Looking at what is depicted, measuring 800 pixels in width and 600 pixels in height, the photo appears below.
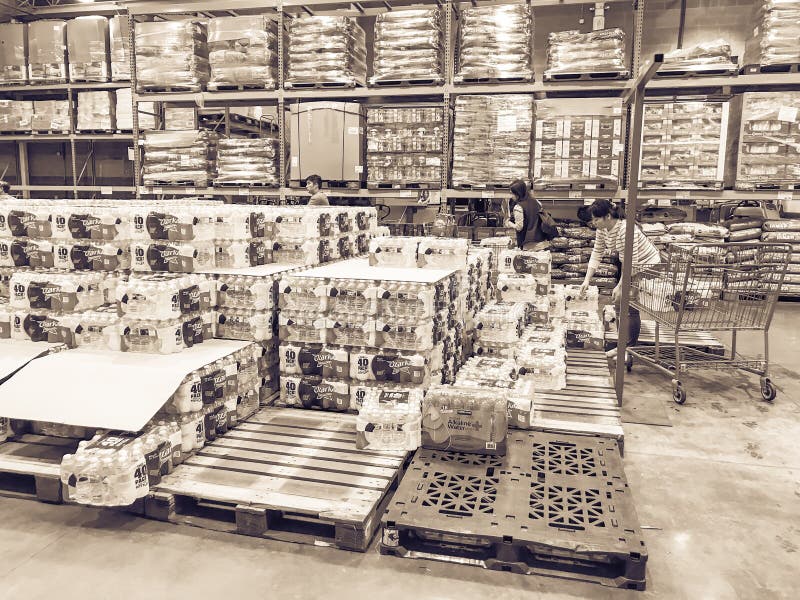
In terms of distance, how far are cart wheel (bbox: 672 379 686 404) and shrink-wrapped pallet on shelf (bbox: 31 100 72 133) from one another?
10890mm

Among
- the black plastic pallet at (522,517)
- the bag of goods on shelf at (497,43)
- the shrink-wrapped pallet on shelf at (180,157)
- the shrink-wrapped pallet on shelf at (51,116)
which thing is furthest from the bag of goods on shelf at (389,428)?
the shrink-wrapped pallet on shelf at (51,116)

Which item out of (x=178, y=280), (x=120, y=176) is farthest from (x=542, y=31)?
(x=178, y=280)

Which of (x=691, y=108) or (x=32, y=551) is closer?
(x=32, y=551)

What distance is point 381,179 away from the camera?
9219 millimetres

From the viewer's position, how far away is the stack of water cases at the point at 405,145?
8.98 m

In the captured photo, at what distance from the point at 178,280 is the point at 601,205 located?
4.22 metres

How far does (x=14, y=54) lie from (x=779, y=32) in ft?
40.0

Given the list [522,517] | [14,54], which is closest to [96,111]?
[14,54]

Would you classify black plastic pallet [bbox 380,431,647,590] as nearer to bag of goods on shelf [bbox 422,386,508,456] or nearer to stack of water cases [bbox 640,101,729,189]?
bag of goods on shelf [bbox 422,386,508,456]

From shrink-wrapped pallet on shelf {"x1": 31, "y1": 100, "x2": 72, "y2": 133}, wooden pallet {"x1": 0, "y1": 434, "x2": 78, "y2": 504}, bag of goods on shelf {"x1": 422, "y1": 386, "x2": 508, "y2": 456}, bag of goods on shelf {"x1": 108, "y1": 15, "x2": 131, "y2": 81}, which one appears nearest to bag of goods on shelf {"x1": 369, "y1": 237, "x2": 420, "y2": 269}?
bag of goods on shelf {"x1": 422, "y1": 386, "x2": 508, "y2": 456}

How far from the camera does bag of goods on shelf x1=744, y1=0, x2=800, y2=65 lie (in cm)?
832

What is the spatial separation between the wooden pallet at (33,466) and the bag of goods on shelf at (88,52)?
8.92m

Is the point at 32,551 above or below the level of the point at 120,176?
below

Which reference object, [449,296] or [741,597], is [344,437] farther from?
[741,597]
